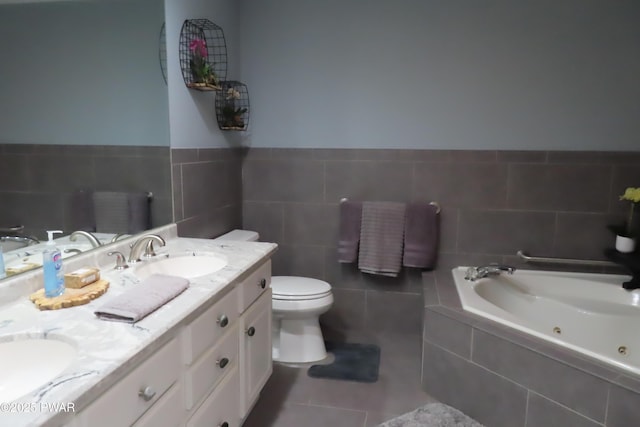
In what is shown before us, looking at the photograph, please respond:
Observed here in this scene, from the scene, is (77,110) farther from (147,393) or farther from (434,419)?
(434,419)

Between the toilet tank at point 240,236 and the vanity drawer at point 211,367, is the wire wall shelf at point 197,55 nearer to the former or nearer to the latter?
the toilet tank at point 240,236

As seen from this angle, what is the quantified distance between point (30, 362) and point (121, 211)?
0.95 meters

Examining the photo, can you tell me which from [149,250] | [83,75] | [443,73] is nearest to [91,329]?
[149,250]

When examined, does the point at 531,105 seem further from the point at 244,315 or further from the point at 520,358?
the point at 244,315

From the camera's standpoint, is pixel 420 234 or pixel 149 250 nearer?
pixel 149 250

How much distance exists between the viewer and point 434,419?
217cm

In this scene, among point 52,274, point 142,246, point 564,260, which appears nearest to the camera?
point 52,274

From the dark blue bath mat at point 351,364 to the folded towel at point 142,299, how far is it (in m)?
1.36

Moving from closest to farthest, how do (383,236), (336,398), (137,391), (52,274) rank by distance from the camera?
(137,391), (52,274), (336,398), (383,236)

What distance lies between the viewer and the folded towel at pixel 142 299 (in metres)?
1.23

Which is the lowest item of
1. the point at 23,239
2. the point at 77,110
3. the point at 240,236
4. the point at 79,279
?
the point at 240,236

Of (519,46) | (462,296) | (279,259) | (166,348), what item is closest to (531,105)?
(519,46)

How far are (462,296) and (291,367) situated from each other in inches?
43.1

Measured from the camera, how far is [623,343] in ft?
8.11
